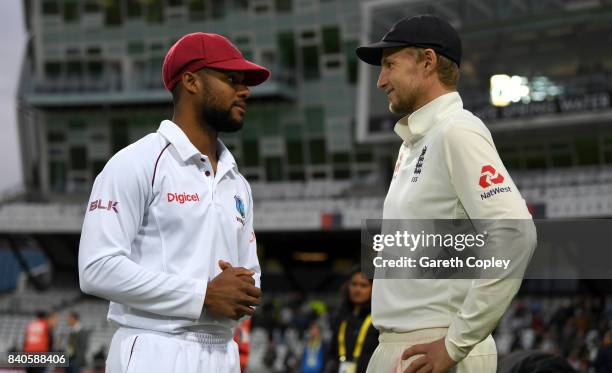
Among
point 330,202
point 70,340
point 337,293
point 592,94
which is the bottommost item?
point 337,293

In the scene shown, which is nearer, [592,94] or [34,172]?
[592,94]

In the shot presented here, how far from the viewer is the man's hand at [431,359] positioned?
320 centimetres

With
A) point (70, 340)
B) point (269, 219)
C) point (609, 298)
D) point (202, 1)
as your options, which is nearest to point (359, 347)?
point (70, 340)

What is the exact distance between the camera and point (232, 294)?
3.32 meters

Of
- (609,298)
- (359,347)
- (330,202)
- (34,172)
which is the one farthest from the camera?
(34,172)

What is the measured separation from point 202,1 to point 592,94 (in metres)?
18.6

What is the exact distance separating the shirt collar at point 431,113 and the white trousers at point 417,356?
2.51ft

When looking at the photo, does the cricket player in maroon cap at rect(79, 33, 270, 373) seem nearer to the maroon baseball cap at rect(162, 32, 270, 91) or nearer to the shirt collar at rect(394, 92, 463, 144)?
the maroon baseball cap at rect(162, 32, 270, 91)

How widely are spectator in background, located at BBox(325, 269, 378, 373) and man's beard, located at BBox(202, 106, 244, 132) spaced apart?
372cm

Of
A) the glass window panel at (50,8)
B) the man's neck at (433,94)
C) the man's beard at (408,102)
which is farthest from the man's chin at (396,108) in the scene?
the glass window panel at (50,8)

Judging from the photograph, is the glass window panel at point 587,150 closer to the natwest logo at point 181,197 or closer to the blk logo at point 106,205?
the natwest logo at point 181,197

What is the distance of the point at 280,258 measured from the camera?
39531mm

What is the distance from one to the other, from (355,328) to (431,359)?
422 cm

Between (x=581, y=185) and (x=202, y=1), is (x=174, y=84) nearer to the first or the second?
(x=581, y=185)
